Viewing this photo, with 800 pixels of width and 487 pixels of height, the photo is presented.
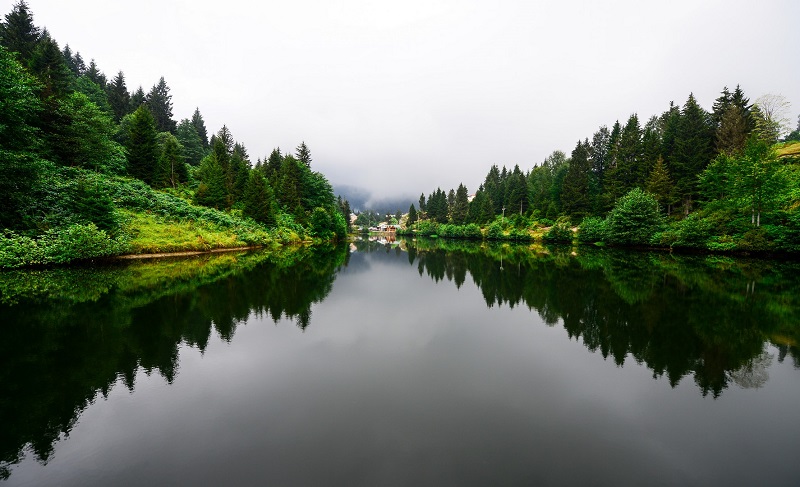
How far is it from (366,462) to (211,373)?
4416 millimetres

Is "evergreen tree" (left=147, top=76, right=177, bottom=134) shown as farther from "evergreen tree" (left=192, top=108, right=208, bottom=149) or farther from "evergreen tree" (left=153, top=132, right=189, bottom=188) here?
"evergreen tree" (left=153, top=132, right=189, bottom=188)

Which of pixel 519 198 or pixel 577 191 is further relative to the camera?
pixel 519 198

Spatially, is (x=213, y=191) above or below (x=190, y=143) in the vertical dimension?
below

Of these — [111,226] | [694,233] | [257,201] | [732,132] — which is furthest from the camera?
[732,132]

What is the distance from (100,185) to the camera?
894 inches

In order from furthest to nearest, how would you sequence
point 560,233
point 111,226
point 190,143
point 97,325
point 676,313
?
point 190,143, point 560,233, point 111,226, point 676,313, point 97,325

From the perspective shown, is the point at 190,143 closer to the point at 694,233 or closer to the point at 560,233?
the point at 560,233

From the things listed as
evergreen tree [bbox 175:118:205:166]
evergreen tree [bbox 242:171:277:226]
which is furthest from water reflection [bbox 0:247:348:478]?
evergreen tree [bbox 175:118:205:166]

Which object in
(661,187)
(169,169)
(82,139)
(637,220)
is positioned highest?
(82,139)

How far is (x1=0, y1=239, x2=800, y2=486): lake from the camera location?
4035mm

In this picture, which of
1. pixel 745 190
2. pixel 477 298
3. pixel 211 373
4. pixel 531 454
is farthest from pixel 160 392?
pixel 745 190

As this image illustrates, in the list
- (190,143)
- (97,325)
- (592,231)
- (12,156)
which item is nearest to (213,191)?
(12,156)

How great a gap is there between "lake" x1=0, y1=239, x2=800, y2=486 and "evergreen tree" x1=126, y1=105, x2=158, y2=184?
101 ft

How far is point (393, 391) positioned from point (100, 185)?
27970 millimetres
